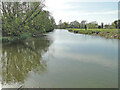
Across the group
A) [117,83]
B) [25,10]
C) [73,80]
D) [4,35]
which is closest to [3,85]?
[73,80]

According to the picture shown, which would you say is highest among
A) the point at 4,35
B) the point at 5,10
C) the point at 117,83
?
the point at 5,10

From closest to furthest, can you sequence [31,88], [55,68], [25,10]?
[31,88] < [55,68] < [25,10]

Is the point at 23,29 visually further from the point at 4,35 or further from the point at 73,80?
the point at 73,80

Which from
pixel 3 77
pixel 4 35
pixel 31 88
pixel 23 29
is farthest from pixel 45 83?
pixel 4 35

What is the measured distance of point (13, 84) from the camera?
4883 mm

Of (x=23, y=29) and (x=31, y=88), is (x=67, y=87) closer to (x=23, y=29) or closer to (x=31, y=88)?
(x=31, y=88)

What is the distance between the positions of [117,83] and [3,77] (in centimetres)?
576

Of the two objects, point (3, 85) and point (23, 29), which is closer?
point (3, 85)

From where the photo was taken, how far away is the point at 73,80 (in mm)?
5312

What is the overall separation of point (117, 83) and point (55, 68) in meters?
3.52

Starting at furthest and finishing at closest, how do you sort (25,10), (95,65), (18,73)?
1. (25,10)
2. (95,65)
3. (18,73)

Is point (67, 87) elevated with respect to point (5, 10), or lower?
lower

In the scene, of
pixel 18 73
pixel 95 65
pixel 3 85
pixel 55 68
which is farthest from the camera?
pixel 95 65

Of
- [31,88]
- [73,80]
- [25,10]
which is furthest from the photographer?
[25,10]
